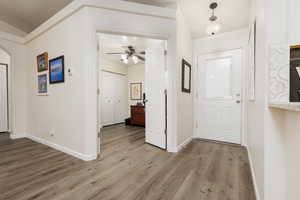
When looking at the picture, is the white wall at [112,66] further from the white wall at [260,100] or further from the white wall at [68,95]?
the white wall at [260,100]

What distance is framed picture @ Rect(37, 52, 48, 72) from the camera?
295cm

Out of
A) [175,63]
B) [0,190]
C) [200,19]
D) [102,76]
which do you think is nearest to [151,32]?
[175,63]

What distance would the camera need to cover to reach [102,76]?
5.11m

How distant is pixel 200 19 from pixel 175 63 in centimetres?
117

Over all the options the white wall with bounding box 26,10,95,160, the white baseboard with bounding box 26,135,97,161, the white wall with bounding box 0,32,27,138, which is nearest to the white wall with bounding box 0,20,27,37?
the white wall with bounding box 0,32,27,138

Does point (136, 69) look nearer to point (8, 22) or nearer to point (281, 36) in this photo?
point (8, 22)

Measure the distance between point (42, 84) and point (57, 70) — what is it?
76cm

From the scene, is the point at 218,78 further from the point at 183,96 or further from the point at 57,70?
the point at 57,70

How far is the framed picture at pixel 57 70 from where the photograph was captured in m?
2.57

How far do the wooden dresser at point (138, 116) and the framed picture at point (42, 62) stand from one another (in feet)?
9.23

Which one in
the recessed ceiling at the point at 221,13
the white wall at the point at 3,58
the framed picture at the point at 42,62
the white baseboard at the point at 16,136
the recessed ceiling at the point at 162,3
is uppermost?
the recessed ceiling at the point at 162,3

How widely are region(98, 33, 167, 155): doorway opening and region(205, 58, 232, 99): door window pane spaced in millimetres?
1305

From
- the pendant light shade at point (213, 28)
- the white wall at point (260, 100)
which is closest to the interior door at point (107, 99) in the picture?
the pendant light shade at point (213, 28)

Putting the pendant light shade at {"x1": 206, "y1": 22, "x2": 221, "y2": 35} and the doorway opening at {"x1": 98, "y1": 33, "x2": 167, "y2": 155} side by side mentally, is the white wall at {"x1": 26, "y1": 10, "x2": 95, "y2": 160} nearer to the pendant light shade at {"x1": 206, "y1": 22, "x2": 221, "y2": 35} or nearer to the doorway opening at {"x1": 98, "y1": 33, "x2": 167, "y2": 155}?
the doorway opening at {"x1": 98, "y1": 33, "x2": 167, "y2": 155}
